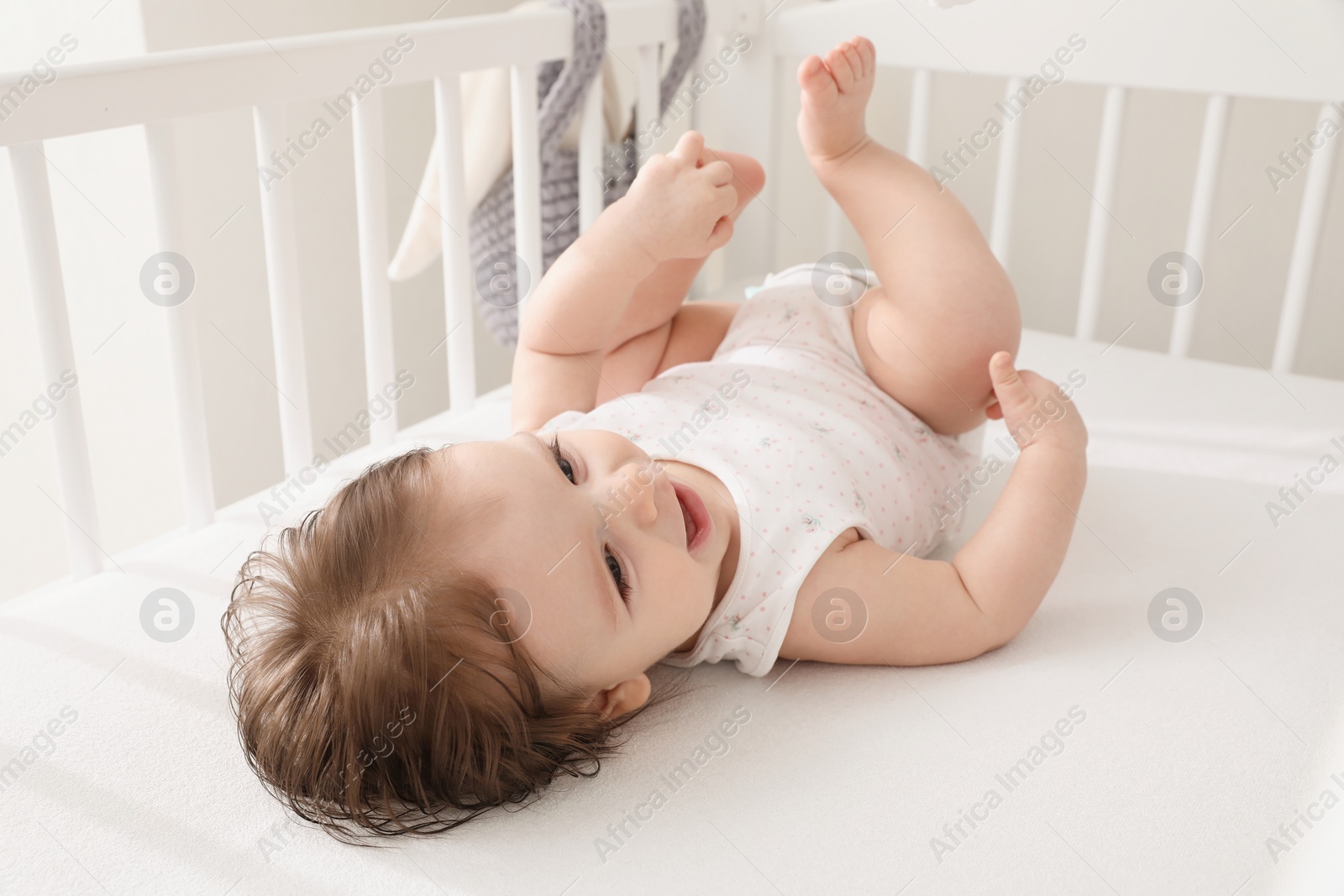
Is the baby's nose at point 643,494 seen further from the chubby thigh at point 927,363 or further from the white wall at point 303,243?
the white wall at point 303,243

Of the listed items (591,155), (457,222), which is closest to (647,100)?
(591,155)

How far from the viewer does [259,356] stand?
1593mm

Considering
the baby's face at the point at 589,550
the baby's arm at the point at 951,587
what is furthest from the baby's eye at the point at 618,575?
the baby's arm at the point at 951,587

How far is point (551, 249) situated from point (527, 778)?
735mm

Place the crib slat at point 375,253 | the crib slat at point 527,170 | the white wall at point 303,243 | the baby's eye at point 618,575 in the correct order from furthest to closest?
the white wall at point 303,243 → the crib slat at point 527,170 → the crib slat at point 375,253 → the baby's eye at point 618,575

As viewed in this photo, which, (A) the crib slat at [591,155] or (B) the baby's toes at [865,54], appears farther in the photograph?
(A) the crib slat at [591,155]

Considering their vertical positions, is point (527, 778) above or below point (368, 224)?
below

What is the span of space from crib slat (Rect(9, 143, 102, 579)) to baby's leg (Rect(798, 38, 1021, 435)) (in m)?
0.54

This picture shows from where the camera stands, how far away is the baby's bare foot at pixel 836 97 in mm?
863

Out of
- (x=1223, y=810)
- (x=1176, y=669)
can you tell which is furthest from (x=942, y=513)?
(x=1223, y=810)

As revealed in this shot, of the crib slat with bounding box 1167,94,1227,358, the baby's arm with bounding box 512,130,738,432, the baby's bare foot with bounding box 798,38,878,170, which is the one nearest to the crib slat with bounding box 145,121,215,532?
the baby's arm with bounding box 512,130,738,432

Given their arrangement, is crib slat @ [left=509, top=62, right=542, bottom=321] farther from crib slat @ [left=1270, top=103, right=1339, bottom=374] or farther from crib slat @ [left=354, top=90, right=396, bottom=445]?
crib slat @ [left=1270, top=103, right=1339, bottom=374]

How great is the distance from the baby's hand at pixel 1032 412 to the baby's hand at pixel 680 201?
9.4 inches

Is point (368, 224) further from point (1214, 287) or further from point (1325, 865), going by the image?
point (1214, 287)
